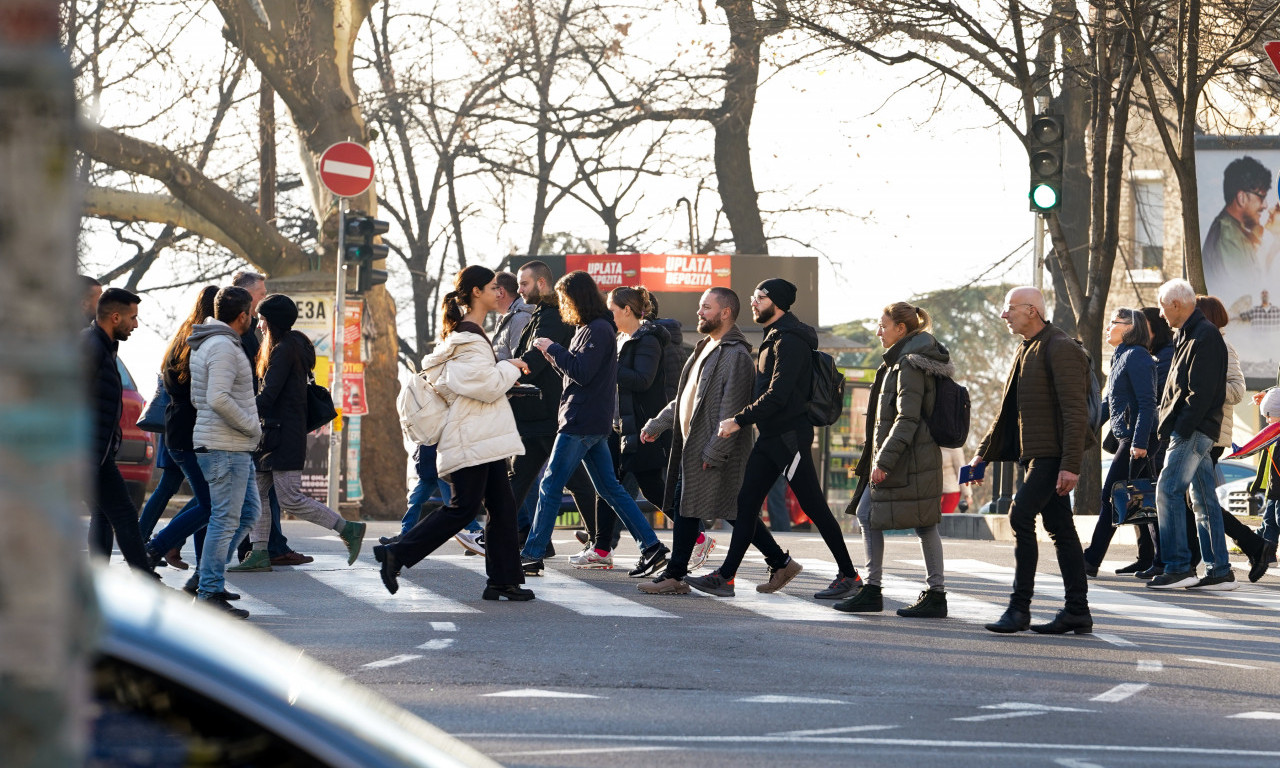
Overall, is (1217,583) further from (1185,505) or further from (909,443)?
(909,443)

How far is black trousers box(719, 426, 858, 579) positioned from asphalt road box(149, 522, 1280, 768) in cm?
37

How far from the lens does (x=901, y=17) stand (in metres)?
21.0

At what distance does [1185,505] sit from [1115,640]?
2.74 m

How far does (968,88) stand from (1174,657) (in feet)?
46.4

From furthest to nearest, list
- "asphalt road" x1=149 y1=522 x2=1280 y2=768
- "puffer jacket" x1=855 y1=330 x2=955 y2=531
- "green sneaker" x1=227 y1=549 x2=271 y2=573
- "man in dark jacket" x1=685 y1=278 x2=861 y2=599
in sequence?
"green sneaker" x1=227 y1=549 x2=271 y2=573 < "man in dark jacket" x1=685 y1=278 x2=861 y2=599 < "puffer jacket" x1=855 y1=330 x2=955 y2=531 < "asphalt road" x1=149 y1=522 x2=1280 y2=768

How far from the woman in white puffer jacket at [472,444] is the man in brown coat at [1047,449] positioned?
264 centimetres

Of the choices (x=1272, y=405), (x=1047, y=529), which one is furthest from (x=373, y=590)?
(x=1272, y=405)

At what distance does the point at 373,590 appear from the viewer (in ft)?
35.1

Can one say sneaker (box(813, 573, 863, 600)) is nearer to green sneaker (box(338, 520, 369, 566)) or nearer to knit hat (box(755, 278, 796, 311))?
knit hat (box(755, 278, 796, 311))

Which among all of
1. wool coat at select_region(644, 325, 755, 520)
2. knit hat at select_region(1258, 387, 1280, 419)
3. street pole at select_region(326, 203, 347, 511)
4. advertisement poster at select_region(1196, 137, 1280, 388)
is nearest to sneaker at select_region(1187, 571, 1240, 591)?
knit hat at select_region(1258, 387, 1280, 419)

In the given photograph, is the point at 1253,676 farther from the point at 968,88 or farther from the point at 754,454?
the point at 968,88

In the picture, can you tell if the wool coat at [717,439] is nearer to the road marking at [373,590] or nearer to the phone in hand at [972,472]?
the phone in hand at [972,472]

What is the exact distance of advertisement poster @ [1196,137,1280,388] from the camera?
2975 cm

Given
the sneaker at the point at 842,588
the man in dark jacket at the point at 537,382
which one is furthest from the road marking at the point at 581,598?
the sneaker at the point at 842,588
